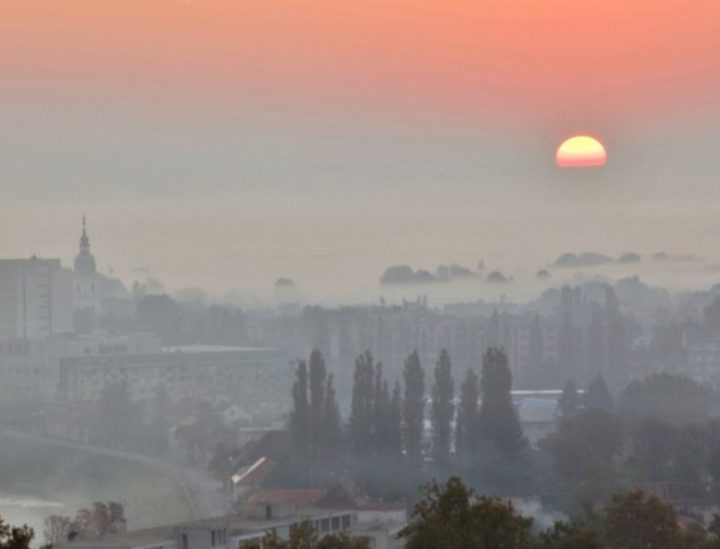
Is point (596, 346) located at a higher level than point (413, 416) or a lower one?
higher

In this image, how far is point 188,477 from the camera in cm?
4959

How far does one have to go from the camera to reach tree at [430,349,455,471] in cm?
4253

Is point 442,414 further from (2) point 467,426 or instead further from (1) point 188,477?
(1) point 188,477

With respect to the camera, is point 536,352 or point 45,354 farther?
point 45,354

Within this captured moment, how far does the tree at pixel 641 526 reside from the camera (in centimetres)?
2397

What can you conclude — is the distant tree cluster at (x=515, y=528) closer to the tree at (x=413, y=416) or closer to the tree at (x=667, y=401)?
the tree at (x=413, y=416)

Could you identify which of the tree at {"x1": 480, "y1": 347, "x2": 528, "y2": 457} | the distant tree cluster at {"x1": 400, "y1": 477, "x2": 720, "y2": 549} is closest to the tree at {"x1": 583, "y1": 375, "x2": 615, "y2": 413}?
the tree at {"x1": 480, "y1": 347, "x2": 528, "y2": 457}

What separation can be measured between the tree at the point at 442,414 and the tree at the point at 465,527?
22.9 m

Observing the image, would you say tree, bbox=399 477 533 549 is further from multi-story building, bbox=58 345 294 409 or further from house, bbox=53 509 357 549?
multi-story building, bbox=58 345 294 409

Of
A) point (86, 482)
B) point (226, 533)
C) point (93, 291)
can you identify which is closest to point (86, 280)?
point (93, 291)

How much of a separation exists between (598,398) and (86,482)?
9682 millimetres

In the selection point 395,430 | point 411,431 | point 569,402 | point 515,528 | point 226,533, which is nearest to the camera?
point 515,528

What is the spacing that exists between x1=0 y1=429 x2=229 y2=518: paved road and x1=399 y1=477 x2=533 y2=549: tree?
1855 cm

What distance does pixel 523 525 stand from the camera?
19.2 metres
